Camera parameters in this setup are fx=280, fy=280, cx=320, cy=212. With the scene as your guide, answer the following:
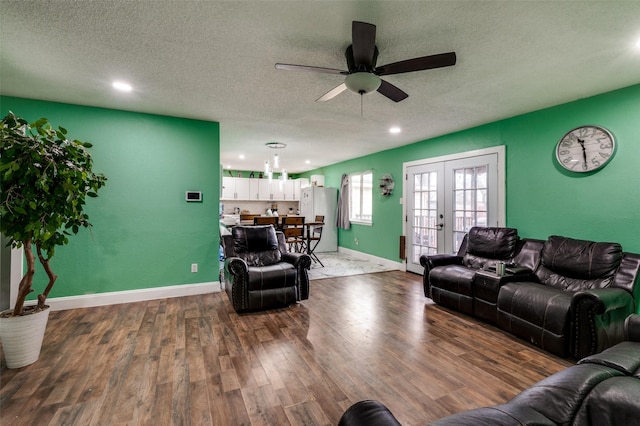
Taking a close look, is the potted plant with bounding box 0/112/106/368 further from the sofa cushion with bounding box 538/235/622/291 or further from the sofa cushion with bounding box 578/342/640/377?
the sofa cushion with bounding box 538/235/622/291

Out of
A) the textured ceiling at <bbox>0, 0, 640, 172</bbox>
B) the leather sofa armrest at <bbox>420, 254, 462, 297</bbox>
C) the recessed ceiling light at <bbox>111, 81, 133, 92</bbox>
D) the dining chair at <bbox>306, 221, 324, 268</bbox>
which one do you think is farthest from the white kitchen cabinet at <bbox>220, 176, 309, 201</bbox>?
the leather sofa armrest at <bbox>420, 254, 462, 297</bbox>

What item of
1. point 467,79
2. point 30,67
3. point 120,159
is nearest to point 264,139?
point 120,159

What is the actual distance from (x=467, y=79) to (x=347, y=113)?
1482 mm

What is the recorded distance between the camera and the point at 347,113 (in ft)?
12.3

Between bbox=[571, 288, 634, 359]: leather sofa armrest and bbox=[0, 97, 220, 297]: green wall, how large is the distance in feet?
13.4

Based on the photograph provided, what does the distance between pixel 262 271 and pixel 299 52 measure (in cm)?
234

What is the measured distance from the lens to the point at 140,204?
3.74 metres

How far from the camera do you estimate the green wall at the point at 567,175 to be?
281 centimetres

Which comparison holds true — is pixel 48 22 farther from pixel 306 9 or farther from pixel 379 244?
pixel 379 244

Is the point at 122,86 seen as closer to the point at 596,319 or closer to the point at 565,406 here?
the point at 565,406

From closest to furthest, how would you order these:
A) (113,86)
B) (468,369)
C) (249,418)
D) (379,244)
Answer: (249,418)
(468,369)
(113,86)
(379,244)

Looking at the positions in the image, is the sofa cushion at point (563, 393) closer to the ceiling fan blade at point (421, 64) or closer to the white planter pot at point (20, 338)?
the ceiling fan blade at point (421, 64)

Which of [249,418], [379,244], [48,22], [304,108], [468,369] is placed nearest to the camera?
[249,418]

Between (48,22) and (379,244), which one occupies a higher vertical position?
(48,22)
